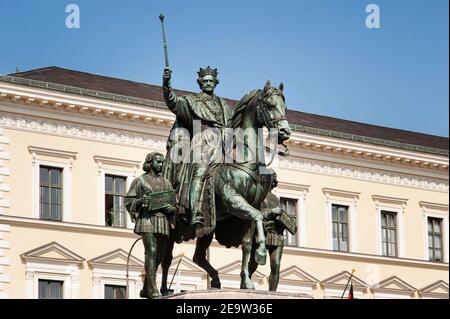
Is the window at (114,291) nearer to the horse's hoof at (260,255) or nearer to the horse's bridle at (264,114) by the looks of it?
the horse's hoof at (260,255)

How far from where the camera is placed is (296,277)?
5506 cm

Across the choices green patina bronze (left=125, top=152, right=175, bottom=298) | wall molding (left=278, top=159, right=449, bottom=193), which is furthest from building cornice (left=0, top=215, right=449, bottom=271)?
green patina bronze (left=125, top=152, right=175, bottom=298)

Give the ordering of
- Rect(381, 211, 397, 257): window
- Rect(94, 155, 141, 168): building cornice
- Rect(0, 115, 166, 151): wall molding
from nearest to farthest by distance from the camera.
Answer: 1. Rect(0, 115, 166, 151): wall molding
2. Rect(94, 155, 141, 168): building cornice
3. Rect(381, 211, 397, 257): window

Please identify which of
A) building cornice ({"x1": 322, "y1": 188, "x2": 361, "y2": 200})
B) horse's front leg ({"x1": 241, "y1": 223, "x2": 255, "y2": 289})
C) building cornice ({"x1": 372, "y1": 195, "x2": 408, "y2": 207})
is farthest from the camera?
building cornice ({"x1": 372, "y1": 195, "x2": 408, "y2": 207})

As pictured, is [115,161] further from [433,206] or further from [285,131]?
[285,131]

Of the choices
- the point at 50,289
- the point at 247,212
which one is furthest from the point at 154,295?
the point at 50,289

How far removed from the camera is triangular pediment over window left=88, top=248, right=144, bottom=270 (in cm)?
4975

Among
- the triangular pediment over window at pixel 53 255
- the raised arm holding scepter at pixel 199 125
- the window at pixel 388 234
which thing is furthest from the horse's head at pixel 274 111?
the window at pixel 388 234

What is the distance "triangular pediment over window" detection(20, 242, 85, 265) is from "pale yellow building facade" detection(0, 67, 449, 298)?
0.14 feet

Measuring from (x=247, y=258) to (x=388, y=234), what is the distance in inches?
1432

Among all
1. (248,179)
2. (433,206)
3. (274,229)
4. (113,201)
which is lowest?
(274,229)

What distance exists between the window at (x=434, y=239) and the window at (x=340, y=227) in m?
4.15

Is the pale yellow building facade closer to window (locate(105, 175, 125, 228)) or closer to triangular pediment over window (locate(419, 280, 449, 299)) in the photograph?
triangular pediment over window (locate(419, 280, 449, 299))
